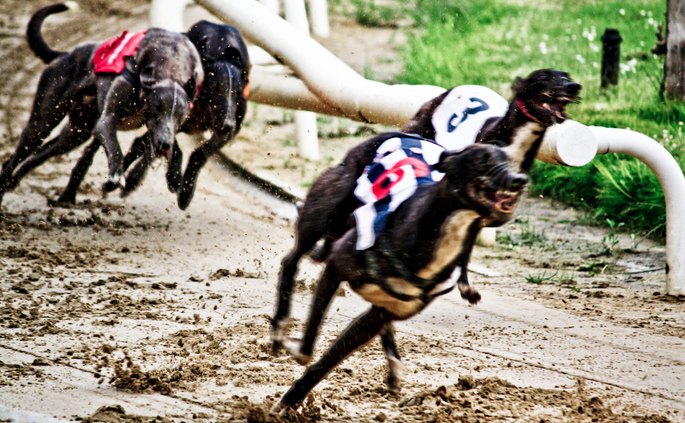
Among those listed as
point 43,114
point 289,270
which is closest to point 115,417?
point 289,270

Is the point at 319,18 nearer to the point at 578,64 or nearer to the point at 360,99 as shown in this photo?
the point at 578,64

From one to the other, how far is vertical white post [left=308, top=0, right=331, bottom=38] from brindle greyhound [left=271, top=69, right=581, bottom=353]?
29.4ft

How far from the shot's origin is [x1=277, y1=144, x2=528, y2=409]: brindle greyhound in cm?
303

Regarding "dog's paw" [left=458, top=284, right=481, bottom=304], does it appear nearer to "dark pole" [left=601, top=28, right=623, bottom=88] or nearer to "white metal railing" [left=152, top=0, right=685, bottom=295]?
"white metal railing" [left=152, top=0, right=685, bottom=295]

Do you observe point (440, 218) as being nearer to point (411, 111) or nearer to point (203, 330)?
point (203, 330)

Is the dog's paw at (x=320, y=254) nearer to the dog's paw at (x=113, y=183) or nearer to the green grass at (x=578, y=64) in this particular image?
the dog's paw at (x=113, y=183)

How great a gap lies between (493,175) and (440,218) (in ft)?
0.78

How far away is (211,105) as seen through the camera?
636 cm

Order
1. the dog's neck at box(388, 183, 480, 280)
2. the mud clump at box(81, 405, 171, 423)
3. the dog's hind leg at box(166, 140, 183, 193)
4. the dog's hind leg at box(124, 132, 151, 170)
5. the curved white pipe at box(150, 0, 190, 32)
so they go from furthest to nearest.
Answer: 1. the curved white pipe at box(150, 0, 190, 32)
2. the dog's hind leg at box(124, 132, 151, 170)
3. the dog's hind leg at box(166, 140, 183, 193)
4. the mud clump at box(81, 405, 171, 423)
5. the dog's neck at box(388, 183, 480, 280)

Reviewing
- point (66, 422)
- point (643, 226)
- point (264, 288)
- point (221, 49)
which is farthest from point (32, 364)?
point (643, 226)

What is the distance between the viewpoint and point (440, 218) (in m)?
3.16

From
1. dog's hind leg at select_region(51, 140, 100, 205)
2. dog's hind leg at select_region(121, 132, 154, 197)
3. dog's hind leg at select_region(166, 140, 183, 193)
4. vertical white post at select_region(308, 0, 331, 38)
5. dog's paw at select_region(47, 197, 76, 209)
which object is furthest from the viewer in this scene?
vertical white post at select_region(308, 0, 331, 38)

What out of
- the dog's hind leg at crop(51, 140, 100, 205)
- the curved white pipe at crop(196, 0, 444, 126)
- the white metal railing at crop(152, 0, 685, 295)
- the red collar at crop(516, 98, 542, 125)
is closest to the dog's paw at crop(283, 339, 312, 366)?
the red collar at crop(516, 98, 542, 125)

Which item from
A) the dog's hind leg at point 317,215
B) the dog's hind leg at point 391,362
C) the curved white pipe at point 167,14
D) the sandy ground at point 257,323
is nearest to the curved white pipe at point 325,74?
the curved white pipe at point 167,14
